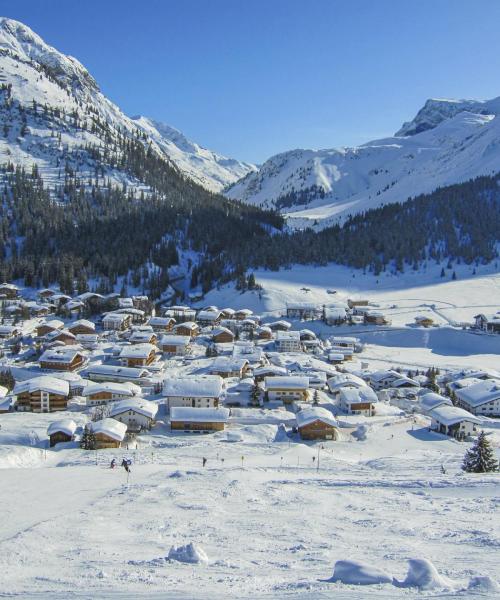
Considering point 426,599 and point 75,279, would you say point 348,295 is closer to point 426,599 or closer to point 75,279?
point 75,279

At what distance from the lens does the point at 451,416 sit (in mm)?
45594

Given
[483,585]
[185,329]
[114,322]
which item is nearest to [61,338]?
[114,322]

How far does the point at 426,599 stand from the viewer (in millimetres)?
10648

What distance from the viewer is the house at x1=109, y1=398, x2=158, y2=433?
44.0 meters

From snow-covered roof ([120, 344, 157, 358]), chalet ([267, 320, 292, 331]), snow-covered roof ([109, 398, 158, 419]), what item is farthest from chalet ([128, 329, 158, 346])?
snow-covered roof ([109, 398, 158, 419])

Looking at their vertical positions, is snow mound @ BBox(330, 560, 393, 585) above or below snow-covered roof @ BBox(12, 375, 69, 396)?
above

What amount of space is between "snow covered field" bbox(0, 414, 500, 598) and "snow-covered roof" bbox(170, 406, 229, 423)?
8.06m

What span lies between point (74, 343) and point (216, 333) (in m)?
21.7

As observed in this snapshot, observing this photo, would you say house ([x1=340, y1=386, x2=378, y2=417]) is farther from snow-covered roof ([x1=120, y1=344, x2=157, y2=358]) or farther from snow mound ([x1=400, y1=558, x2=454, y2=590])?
snow mound ([x1=400, y1=558, x2=454, y2=590])

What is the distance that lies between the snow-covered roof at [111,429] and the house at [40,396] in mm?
11323

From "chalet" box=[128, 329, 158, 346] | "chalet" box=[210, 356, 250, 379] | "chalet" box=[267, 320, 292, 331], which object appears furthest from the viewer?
"chalet" box=[267, 320, 292, 331]

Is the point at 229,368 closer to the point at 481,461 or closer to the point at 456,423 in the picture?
the point at 456,423

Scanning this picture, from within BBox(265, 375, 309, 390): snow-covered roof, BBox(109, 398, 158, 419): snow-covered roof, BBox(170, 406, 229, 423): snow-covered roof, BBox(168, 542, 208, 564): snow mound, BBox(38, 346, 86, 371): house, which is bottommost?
BBox(170, 406, 229, 423): snow-covered roof

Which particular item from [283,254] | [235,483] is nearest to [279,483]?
[235,483]
